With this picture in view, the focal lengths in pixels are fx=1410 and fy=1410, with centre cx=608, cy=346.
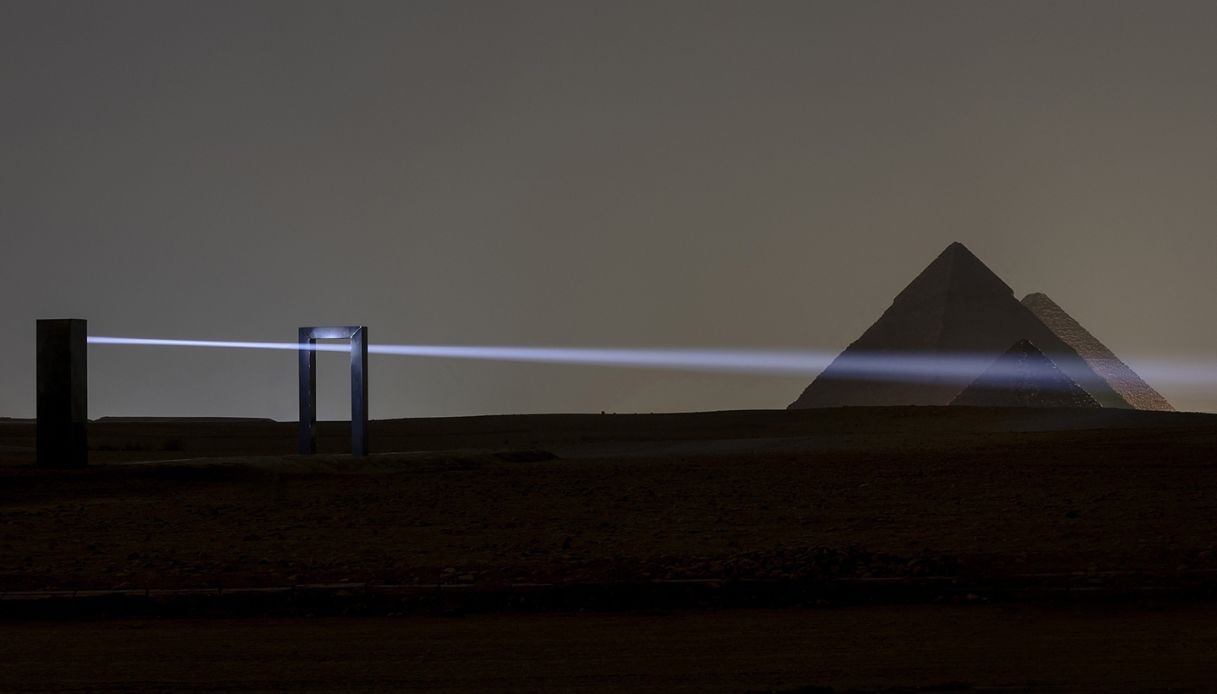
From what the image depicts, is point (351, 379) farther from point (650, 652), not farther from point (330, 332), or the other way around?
point (650, 652)

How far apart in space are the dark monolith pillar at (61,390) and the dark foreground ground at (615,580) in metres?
0.76

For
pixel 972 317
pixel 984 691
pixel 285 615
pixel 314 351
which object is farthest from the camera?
pixel 972 317

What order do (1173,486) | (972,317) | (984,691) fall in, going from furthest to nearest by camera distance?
(972,317) < (1173,486) < (984,691)

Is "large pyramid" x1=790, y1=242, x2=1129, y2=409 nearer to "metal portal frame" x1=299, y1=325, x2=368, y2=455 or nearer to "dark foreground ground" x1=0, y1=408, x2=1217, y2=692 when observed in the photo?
"metal portal frame" x1=299, y1=325, x2=368, y2=455

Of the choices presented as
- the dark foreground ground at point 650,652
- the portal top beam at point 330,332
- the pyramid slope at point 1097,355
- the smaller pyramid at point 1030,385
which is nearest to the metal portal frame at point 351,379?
the portal top beam at point 330,332

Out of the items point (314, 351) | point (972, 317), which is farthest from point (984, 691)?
point (972, 317)

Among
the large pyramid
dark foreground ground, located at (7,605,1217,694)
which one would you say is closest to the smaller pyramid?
the large pyramid

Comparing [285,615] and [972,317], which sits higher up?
[972,317]

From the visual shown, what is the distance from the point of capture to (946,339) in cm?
6188

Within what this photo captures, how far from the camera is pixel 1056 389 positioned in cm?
4969

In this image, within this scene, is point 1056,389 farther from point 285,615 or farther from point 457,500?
point 285,615

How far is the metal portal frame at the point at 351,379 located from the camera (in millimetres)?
23391

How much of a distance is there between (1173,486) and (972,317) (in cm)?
4836

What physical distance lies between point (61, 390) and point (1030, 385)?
37865 mm
